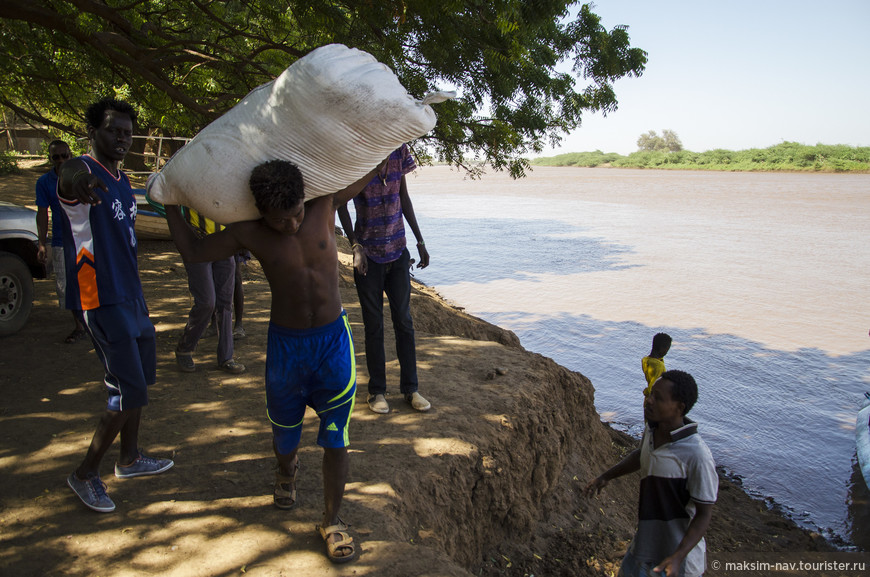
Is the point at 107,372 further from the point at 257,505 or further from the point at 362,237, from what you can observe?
the point at 362,237

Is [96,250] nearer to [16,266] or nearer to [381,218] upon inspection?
[381,218]

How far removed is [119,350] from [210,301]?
6.30ft

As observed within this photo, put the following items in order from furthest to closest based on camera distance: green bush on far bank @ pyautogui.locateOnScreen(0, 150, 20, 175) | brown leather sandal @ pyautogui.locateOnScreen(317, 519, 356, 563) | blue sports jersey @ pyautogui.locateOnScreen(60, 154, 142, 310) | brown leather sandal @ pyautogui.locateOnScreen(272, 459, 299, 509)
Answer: green bush on far bank @ pyautogui.locateOnScreen(0, 150, 20, 175) < brown leather sandal @ pyautogui.locateOnScreen(272, 459, 299, 509) < blue sports jersey @ pyautogui.locateOnScreen(60, 154, 142, 310) < brown leather sandal @ pyautogui.locateOnScreen(317, 519, 356, 563)

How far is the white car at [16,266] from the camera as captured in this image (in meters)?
5.84

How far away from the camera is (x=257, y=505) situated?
3172 millimetres

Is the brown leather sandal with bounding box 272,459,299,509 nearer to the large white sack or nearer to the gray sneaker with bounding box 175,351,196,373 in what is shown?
the large white sack

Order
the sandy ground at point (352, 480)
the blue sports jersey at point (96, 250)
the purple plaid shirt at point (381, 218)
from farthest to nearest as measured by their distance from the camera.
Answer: the purple plaid shirt at point (381, 218), the blue sports jersey at point (96, 250), the sandy ground at point (352, 480)

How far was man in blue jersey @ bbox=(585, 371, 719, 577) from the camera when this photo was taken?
2.64 m

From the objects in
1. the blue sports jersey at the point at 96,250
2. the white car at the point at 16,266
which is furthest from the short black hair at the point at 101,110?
the white car at the point at 16,266

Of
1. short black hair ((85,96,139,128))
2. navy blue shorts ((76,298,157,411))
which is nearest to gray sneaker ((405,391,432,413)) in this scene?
navy blue shorts ((76,298,157,411))

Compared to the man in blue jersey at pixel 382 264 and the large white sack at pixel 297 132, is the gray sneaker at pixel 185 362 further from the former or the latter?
the large white sack at pixel 297 132

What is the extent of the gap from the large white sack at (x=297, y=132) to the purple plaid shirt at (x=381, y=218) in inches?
46.4

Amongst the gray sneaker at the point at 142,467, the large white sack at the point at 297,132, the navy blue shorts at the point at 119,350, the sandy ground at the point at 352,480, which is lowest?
the sandy ground at the point at 352,480

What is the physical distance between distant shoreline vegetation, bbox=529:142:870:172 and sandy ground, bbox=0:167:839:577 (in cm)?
5670
